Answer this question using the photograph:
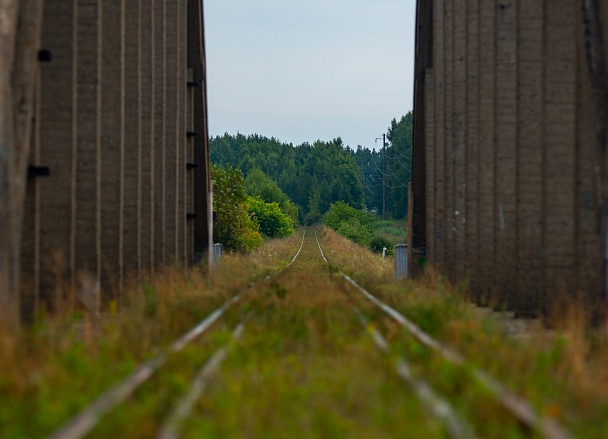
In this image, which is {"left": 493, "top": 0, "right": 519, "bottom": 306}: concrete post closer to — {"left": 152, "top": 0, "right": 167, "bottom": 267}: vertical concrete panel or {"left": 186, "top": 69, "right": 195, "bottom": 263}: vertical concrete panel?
{"left": 152, "top": 0, "right": 167, "bottom": 267}: vertical concrete panel

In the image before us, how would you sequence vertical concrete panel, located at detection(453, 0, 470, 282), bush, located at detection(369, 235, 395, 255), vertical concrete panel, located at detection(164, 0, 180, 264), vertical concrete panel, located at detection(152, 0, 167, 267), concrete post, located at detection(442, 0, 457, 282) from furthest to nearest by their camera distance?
1. bush, located at detection(369, 235, 395, 255)
2. vertical concrete panel, located at detection(164, 0, 180, 264)
3. vertical concrete panel, located at detection(152, 0, 167, 267)
4. concrete post, located at detection(442, 0, 457, 282)
5. vertical concrete panel, located at detection(453, 0, 470, 282)

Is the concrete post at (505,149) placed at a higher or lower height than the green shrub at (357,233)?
higher

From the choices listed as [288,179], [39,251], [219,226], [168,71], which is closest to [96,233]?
[39,251]

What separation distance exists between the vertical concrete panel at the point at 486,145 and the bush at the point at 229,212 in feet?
67.0

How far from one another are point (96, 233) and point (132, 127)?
4.10 metres

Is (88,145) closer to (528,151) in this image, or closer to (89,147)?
(89,147)

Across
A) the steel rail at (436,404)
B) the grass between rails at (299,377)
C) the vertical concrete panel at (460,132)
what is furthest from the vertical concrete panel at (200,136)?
the steel rail at (436,404)

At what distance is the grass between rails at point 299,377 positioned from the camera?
17.3 feet

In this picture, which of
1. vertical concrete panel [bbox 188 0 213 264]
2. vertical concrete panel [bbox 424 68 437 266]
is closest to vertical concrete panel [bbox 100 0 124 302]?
vertical concrete panel [bbox 424 68 437 266]

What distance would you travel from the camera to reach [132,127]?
17.6 metres

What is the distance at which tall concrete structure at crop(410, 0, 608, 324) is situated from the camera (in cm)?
1231

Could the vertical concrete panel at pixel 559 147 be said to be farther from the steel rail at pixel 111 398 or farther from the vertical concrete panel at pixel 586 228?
the steel rail at pixel 111 398

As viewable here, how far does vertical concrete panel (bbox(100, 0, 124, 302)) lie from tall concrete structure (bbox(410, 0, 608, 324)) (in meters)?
6.25

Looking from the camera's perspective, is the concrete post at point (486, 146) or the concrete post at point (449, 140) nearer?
the concrete post at point (486, 146)
